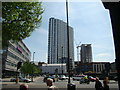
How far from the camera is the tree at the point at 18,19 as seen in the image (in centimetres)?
1181

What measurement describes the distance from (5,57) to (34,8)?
44716 millimetres

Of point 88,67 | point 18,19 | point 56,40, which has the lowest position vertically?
point 88,67

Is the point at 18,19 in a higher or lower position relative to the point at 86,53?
lower

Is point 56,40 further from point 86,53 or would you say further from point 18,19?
point 18,19

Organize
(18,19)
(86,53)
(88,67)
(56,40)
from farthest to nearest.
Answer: (56,40) < (86,53) < (88,67) < (18,19)

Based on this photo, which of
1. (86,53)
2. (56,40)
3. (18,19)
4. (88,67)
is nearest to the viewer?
(18,19)

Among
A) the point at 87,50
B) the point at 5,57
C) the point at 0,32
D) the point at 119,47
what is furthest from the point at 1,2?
the point at 87,50

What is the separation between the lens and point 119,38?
3178 mm

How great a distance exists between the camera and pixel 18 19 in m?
12.8

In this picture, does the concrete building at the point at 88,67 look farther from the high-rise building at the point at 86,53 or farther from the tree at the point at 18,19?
the tree at the point at 18,19

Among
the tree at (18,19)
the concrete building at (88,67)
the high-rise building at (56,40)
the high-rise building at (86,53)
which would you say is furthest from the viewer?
the high-rise building at (56,40)

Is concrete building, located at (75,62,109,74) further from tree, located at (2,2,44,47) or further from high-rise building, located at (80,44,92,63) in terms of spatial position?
tree, located at (2,2,44,47)

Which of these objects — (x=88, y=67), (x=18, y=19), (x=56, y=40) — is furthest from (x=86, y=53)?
(x=18, y=19)

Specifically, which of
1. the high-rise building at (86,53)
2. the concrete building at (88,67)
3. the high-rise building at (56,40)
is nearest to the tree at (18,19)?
the concrete building at (88,67)
